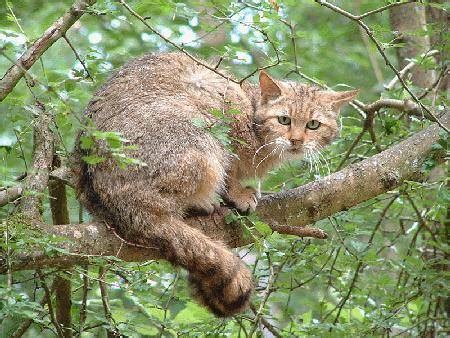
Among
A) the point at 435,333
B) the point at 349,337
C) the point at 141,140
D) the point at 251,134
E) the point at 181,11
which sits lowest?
the point at 435,333

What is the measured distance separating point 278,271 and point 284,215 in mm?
590

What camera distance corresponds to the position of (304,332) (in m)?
5.29

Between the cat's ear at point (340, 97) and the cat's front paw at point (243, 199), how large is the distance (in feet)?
3.43

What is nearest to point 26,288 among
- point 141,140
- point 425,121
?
point 141,140

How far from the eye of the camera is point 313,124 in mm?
5980

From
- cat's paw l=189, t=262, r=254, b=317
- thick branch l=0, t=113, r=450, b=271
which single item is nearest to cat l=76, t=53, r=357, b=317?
cat's paw l=189, t=262, r=254, b=317

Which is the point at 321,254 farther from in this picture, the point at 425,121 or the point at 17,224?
the point at 17,224

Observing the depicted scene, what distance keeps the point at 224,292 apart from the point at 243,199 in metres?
1.01

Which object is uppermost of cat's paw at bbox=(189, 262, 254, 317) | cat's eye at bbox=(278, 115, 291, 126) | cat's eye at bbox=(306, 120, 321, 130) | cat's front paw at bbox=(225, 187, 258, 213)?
cat's eye at bbox=(278, 115, 291, 126)

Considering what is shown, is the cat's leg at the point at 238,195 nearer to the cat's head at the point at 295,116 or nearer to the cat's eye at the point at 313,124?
the cat's head at the point at 295,116

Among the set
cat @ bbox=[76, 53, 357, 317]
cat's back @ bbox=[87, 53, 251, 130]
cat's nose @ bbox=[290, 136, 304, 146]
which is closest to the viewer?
cat @ bbox=[76, 53, 357, 317]

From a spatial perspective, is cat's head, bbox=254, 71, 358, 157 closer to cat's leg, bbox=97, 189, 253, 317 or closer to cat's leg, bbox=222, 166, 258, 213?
cat's leg, bbox=222, 166, 258, 213

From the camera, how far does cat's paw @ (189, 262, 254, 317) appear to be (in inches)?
182

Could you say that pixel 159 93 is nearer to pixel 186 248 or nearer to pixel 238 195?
pixel 238 195
